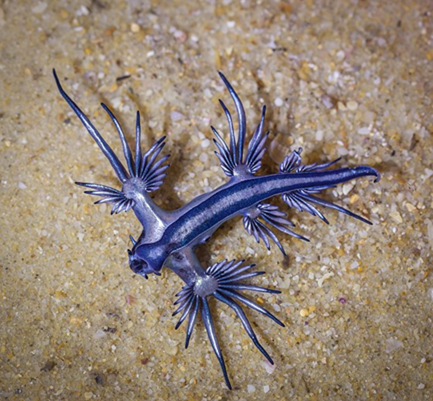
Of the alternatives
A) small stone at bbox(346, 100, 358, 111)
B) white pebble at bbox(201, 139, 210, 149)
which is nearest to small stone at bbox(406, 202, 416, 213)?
small stone at bbox(346, 100, 358, 111)

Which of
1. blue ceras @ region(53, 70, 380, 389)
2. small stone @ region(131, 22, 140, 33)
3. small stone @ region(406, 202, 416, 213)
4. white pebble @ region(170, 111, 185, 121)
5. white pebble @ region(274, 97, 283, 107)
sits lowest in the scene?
small stone @ region(406, 202, 416, 213)

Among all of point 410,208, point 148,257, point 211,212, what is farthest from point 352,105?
point 148,257

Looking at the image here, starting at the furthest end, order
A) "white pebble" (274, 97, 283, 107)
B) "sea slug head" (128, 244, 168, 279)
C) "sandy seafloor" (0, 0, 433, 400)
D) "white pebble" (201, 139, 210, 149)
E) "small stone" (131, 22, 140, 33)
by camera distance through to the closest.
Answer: "small stone" (131, 22, 140, 33) → "white pebble" (274, 97, 283, 107) → "white pebble" (201, 139, 210, 149) → "sandy seafloor" (0, 0, 433, 400) → "sea slug head" (128, 244, 168, 279)

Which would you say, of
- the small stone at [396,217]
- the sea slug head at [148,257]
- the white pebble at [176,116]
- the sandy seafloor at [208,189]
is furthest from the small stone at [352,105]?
the sea slug head at [148,257]

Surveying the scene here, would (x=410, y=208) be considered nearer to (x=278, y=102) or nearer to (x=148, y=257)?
(x=278, y=102)

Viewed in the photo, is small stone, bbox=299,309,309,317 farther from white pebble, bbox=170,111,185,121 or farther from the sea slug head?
white pebble, bbox=170,111,185,121

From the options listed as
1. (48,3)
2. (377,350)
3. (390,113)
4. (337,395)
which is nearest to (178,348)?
(337,395)
